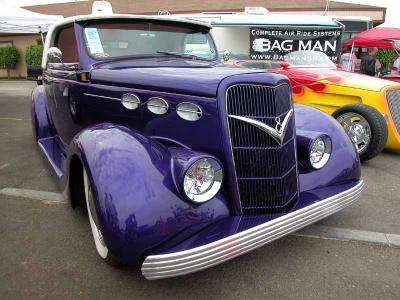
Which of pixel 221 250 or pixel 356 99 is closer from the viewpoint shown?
pixel 221 250

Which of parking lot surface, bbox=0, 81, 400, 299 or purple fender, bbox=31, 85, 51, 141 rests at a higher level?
purple fender, bbox=31, 85, 51, 141

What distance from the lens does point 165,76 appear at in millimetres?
2658

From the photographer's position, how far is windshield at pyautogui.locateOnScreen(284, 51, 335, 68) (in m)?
6.74

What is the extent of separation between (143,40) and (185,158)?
5.67 ft

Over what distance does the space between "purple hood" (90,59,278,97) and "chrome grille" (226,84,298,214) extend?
0.51 ft

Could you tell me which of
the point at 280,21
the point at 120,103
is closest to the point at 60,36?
the point at 120,103

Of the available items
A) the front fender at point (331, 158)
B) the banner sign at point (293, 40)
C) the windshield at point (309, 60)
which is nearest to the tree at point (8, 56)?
Answer: the banner sign at point (293, 40)

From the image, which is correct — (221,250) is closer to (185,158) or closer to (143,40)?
(185,158)

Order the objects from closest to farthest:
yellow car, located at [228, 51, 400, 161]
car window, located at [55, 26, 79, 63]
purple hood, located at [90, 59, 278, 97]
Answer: purple hood, located at [90, 59, 278, 97] < car window, located at [55, 26, 79, 63] < yellow car, located at [228, 51, 400, 161]

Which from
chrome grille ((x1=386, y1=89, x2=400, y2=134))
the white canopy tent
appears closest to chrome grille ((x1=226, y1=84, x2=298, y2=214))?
chrome grille ((x1=386, y1=89, x2=400, y2=134))

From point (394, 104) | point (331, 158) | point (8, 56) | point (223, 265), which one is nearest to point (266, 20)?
point (394, 104)

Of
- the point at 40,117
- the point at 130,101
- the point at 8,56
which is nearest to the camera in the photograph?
the point at 130,101

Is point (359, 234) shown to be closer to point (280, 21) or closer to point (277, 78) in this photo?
point (277, 78)

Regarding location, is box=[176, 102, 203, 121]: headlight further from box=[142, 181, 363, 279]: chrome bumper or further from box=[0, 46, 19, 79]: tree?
box=[0, 46, 19, 79]: tree
